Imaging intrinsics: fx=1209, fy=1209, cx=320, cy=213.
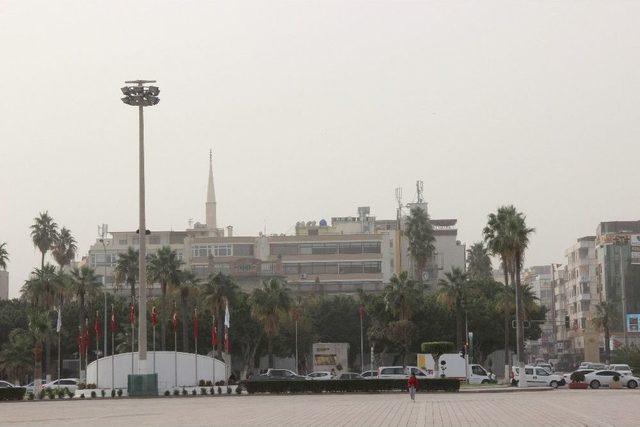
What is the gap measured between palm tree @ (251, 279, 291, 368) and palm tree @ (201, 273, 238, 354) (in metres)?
2.73

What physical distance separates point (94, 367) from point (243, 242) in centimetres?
9582

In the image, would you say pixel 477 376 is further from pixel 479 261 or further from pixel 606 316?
pixel 479 261

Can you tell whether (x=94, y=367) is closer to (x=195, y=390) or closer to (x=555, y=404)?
(x=195, y=390)

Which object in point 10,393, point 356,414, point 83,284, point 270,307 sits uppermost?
point 83,284

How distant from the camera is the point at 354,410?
1863 inches

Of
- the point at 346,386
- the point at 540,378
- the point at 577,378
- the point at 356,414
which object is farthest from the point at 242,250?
the point at 356,414

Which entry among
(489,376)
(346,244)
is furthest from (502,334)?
(346,244)

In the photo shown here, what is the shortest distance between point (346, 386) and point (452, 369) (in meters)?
19.4

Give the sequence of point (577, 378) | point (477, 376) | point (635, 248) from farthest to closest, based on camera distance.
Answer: point (635, 248) → point (477, 376) → point (577, 378)

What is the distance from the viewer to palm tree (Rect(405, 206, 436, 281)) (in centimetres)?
14162

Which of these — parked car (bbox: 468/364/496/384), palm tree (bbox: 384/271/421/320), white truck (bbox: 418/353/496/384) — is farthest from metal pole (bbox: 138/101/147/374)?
palm tree (bbox: 384/271/421/320)

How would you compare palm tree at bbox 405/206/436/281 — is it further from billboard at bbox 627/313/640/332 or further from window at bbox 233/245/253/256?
window at bbox 233/245/253/256

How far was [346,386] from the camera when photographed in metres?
72.5

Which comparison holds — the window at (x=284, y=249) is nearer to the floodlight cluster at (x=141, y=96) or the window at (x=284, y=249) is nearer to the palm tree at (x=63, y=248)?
the palm tree at (x=63, y=248)
